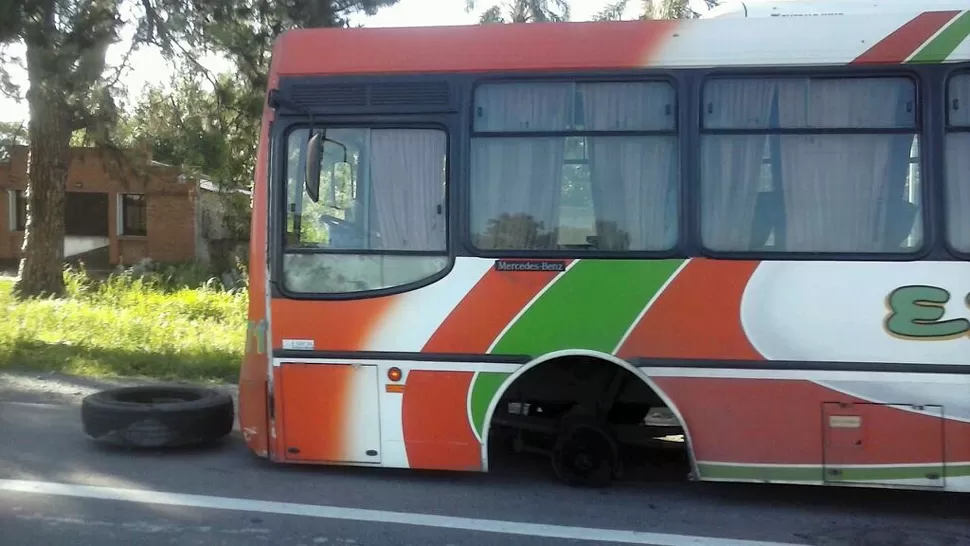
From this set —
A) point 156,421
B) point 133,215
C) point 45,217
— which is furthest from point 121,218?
point 156,421

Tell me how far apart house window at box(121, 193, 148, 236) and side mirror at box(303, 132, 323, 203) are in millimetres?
25957


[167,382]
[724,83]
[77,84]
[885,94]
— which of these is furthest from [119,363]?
[885,94]

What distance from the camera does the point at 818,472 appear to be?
5.42 m

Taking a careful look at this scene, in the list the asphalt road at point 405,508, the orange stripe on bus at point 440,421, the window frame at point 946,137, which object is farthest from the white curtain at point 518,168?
the window frame at point 946,137

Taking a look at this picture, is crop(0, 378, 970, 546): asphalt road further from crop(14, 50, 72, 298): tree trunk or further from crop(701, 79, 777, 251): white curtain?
crop(14, 50, 72, 298): tree trunk

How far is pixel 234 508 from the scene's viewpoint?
552 cm

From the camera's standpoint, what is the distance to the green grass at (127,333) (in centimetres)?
998

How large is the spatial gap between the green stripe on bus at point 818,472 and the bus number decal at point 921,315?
2.55 feet

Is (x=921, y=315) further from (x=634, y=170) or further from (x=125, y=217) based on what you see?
(x=125, y=217)

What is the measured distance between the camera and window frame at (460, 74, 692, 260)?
18.2 ft

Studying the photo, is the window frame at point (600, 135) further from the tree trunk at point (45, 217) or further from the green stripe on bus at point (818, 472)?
the tree trunk at point (45, 217)

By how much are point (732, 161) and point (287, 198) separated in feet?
9.33

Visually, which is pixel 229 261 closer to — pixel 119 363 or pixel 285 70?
pixel 119 363

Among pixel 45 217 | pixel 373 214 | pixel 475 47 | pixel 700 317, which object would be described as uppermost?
pixel 475 47
